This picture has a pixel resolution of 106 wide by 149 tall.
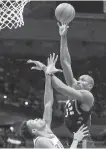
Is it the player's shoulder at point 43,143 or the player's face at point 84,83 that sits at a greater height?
the player's face at point 84,83

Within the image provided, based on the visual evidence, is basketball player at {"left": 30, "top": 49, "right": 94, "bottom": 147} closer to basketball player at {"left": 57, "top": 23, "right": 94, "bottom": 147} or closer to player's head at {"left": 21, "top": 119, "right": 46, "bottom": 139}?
basketball player at {"left": 57, "top": 23, "right": 94, "bottom": 147}

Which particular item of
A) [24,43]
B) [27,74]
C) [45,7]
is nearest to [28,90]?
[27,74]

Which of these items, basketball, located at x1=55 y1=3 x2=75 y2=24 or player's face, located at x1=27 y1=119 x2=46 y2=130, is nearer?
player's face, located at x1=27 y1=119 x2=46 y2=130

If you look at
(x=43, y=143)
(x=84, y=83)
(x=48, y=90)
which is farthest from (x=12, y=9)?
(x=43, y=143)

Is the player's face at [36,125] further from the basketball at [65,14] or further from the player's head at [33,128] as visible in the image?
the basketball at [65,14]

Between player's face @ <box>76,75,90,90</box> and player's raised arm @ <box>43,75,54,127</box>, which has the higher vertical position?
player's face @ <box>76,75,90,90</box>

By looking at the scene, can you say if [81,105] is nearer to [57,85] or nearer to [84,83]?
[84,83]

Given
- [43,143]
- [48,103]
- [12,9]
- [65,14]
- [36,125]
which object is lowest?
[43,143]

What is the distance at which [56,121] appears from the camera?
8.71 m

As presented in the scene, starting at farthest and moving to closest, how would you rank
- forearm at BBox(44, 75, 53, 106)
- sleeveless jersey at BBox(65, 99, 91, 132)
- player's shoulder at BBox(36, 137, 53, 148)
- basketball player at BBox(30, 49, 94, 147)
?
1. sleeveless jersey at BBox(65, 99, 91, 132)
2. basketball player at BBox(30, 49, 94, 147)
3. forearm at BBox(44, 75, 53, 106)
4. player's shoulder at BBox(36, 137, 53, 148)

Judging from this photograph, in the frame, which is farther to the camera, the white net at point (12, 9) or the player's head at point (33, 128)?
the white net at point (12, 9)

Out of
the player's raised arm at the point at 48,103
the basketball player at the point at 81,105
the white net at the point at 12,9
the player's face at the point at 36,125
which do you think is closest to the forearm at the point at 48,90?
the player's raised arm at the point at 48,103

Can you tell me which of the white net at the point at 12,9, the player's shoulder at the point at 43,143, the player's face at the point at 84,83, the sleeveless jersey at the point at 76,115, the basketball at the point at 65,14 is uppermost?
the white net at the point at 12,9

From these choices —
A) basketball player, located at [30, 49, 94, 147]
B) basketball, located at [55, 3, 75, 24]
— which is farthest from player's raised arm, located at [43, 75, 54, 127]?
basketball, located at [55, 3, 75, 24]
